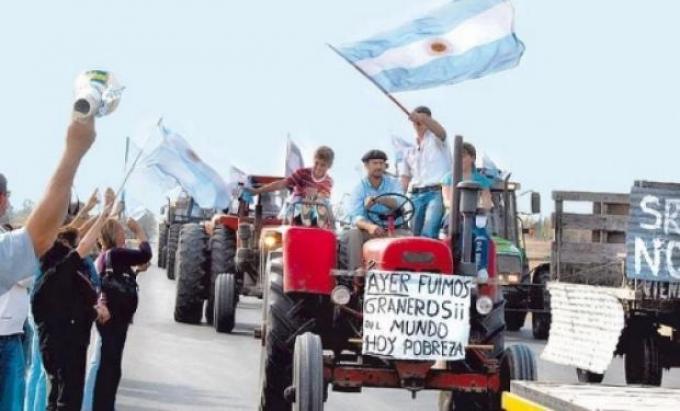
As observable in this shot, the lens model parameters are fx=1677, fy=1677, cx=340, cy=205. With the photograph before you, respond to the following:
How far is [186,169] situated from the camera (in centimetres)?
2377

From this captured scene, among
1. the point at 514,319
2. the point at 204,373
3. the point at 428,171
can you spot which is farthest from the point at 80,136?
the point at 514,319

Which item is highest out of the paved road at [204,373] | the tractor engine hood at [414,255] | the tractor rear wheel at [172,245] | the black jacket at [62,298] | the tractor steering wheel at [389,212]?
the tractor rear wheel at [172,245]

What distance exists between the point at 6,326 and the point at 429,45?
303 inches

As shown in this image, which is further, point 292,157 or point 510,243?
point 292,157

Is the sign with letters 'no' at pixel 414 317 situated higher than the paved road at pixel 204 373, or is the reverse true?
the sign with letters 'no' at pixel 414 317

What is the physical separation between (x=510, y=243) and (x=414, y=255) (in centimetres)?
1433

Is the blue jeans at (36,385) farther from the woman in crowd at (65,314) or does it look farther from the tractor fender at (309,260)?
the tractor fender at (309,260)

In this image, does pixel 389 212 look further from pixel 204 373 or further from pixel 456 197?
pixel 204 373

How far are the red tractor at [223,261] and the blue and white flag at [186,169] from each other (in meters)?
0.60

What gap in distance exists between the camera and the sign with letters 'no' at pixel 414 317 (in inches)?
411

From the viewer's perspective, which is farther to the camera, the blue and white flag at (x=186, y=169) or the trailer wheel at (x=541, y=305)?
the trailer wheel at (x=541, y=305)

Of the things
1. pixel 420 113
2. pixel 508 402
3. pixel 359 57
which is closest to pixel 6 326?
pixel 508 402

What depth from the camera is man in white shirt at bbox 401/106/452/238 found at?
11516 millimetres

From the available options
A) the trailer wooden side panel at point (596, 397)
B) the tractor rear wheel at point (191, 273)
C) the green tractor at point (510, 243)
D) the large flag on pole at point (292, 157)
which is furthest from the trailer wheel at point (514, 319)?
the trailer wooden side panel at point (596, 397)
